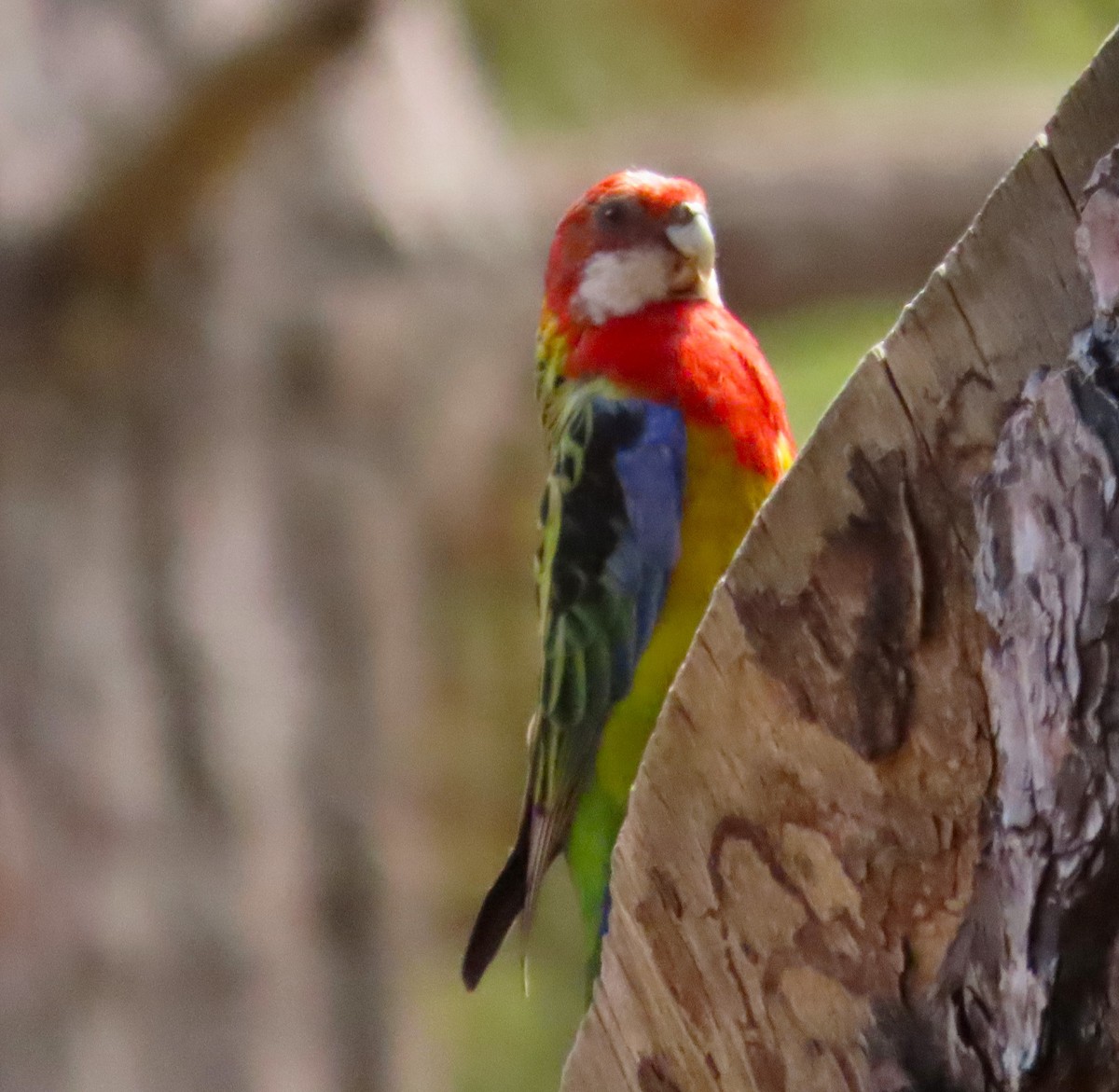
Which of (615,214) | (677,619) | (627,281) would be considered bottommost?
(677,619)

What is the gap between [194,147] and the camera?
11.8ft

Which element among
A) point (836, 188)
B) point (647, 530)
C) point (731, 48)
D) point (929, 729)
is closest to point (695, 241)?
point (647, 530)

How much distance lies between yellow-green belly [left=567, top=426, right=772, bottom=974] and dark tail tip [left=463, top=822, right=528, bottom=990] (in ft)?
0.51

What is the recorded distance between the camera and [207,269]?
14.4ft

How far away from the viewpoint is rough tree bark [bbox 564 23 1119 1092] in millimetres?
1257

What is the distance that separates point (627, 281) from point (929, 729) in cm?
132

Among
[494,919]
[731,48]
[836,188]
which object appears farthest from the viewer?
[731,48]

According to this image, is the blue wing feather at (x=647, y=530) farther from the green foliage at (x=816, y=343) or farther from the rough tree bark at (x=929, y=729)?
the green foliage at (x=816, y=343)

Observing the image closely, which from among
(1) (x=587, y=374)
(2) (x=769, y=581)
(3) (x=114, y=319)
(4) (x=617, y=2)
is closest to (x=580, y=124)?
(4) (x=617, y=2)


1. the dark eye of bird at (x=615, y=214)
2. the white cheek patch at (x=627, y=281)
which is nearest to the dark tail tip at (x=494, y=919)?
the white cheek patch at (x=627, y=281)

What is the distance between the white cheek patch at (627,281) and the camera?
8.35 feet

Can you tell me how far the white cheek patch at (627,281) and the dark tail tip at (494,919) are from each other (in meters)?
0.82

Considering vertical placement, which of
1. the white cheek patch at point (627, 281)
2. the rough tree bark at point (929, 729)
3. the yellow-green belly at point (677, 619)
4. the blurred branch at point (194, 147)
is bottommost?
the rough tree bark at point (929, 729)

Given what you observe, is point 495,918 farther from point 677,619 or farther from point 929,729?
point 929,729
